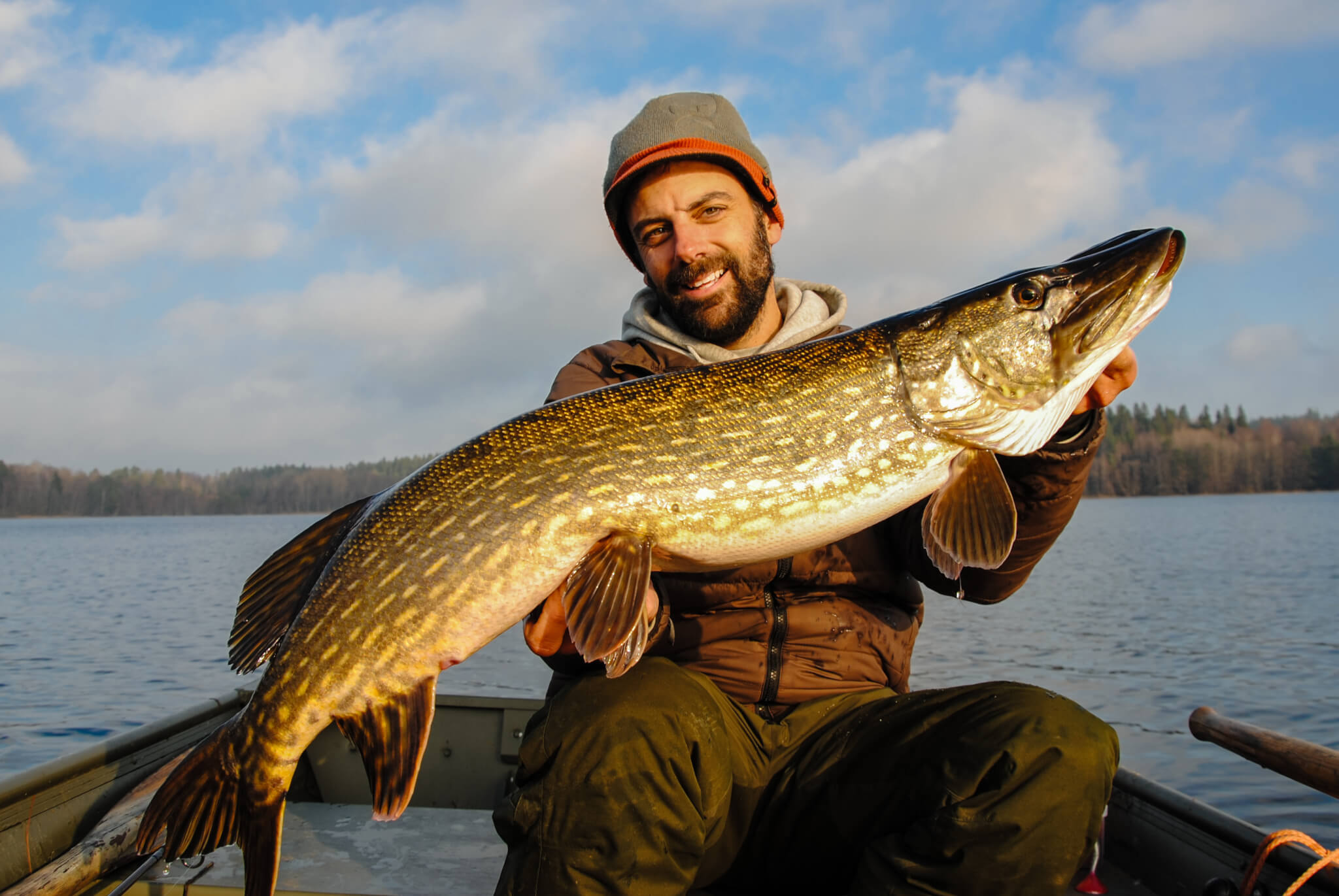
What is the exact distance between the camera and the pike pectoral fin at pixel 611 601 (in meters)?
1.93

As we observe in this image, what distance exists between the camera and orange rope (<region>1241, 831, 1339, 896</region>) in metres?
2.15

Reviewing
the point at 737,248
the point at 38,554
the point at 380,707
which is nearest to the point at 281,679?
the point at 380,707

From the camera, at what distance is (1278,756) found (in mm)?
2410

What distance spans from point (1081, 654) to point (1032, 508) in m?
8.87

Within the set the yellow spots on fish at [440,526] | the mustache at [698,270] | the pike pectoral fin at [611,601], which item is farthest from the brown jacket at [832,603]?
the mustache at [698,270]

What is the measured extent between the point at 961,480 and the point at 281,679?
157cm

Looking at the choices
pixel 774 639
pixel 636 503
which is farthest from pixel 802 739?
pixel 636 503

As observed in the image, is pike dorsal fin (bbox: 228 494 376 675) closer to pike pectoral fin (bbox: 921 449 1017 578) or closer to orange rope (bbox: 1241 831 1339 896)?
pike pectoral fin (bbox: 921 449 1017 578)

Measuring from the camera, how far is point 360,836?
312 centimetres

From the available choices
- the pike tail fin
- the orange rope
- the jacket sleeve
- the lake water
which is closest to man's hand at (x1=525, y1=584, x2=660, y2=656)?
the pike tail fin

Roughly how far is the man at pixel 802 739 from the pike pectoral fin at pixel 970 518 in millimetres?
182

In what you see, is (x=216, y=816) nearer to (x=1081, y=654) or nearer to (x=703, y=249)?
(x=703, y=249)

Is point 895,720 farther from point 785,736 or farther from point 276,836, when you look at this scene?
point 276,836

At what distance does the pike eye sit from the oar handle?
1.38 meters
